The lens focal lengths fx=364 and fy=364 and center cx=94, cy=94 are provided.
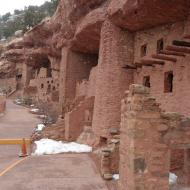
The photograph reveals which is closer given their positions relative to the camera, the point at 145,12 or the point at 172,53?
the point at 172,53

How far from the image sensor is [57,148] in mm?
17281

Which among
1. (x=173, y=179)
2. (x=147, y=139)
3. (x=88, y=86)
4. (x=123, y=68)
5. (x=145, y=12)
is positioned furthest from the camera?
(x=88, y=86)

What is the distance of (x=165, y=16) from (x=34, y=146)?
898 cm

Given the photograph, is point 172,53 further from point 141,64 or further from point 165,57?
point 141,64

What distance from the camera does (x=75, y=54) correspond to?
25.0 m

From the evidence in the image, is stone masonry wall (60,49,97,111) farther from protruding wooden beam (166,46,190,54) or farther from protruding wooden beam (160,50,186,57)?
protruding wooden beam (166,46,190,54)

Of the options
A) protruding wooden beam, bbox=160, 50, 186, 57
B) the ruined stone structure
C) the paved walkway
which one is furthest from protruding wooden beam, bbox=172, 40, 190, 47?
the paved walkway

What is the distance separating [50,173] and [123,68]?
6.86 m

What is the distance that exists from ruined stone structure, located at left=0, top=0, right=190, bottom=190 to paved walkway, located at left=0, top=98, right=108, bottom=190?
112 cm

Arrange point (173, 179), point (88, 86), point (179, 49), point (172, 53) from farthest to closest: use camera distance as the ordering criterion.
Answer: point (88, 86), point (172, 53), point (179, 49), point (173, 179)

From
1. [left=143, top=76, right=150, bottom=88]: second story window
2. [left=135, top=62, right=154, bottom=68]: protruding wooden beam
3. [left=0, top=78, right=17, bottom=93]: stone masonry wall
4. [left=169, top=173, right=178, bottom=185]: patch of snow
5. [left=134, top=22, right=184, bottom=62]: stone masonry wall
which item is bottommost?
[left=169, top=173, right=178, bottom=185]: patch of snow

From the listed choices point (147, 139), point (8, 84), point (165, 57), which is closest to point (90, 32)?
point (165, 57)

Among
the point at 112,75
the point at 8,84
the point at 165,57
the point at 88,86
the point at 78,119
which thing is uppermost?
the point at 165,57

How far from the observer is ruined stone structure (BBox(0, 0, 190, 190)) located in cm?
920
